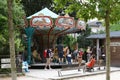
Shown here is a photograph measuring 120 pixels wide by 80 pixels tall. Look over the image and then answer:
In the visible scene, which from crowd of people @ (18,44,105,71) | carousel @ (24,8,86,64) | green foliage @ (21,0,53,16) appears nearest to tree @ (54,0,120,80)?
crowd of people @ (18,44,105,71)

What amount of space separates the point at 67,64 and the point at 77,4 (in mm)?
16692

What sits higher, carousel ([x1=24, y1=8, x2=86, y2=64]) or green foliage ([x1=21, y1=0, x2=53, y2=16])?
green foliage ([x1=21, y1=0, x2=53, y2=16])


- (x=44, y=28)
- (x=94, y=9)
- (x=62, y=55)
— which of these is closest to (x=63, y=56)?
(x=62, y=55)

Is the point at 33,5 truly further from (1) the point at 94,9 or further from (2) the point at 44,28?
(1) the point at 94,9

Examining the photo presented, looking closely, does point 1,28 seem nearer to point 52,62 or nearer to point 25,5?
point 52,62

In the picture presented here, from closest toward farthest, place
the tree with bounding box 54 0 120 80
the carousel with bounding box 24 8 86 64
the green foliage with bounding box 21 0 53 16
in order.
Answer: the tree with bounding box 54 0 120 80
the carousel with bounding box 24 8 86 64
the green foliage with bounding box 21 0 53 16

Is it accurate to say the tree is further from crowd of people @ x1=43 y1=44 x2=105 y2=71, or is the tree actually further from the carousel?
the carousel

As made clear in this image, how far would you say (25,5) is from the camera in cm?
4306

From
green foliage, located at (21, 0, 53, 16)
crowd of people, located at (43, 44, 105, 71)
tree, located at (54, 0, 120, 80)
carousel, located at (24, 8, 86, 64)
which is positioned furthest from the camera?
green foliage, located at (21, 0, 53, 16)

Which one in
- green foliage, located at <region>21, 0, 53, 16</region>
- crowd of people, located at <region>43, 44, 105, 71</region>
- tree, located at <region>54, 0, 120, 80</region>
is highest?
green foliage, located at <region>21, 0, 53, 16</region>

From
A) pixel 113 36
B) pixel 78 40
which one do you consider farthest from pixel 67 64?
pixel 78 40

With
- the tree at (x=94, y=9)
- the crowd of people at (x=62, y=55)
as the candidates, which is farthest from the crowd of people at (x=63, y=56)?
the tree at (x=94, y=9)

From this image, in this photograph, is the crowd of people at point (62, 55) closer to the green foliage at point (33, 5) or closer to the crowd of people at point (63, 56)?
the crowd of people at point (63, 56)

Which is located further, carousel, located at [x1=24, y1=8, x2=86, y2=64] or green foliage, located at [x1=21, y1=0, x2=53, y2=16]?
green foliage, located at [x1=21, y1=0, x2=53, y2=16]
